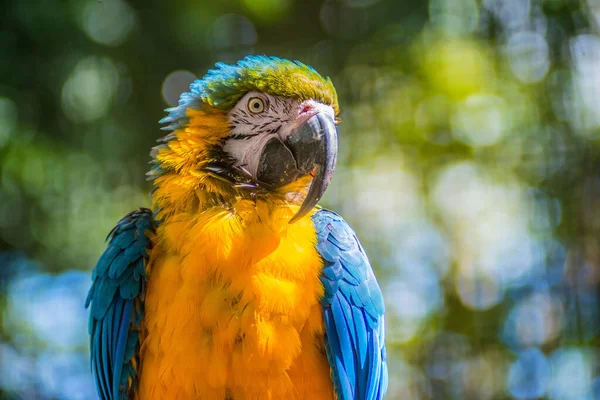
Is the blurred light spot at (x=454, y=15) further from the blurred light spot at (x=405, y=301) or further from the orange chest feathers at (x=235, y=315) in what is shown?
the orange chest feathers at (x=235, y=315)

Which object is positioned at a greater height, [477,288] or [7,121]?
[7,121]

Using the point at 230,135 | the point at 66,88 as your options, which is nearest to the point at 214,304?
the point at 230,135

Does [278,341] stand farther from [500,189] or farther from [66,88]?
[500,189]

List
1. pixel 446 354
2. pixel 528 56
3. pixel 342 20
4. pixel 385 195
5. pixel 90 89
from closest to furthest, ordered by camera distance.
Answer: pixel 90 89 → pixel 342 20 → pixel 528 56 → pixel 446 354 → pixel 385 195

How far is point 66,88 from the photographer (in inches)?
128

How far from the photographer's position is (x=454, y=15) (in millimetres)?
3371

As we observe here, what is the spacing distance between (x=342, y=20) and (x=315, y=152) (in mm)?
2120

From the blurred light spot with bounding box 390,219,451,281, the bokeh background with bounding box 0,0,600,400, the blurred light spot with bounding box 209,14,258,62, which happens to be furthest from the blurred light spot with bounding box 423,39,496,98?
the blurred light spot with bounding box 209,14,258,62

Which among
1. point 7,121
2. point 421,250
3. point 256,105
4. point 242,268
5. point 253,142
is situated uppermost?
point 7,121

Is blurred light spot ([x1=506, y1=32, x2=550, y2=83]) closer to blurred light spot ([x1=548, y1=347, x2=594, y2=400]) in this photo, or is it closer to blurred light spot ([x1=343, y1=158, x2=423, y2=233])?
blurred light spot ([x1=343, y1=158, x2=423, y2=233])

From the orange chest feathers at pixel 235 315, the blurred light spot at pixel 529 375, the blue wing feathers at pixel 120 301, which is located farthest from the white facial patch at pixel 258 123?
the blurred light spot at pixel 529 375

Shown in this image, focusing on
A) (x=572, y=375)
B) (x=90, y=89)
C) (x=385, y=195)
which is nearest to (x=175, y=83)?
(x=90, y=89)

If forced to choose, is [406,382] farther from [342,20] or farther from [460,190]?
[342,20]

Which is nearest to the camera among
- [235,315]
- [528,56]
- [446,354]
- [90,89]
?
[235,315]
